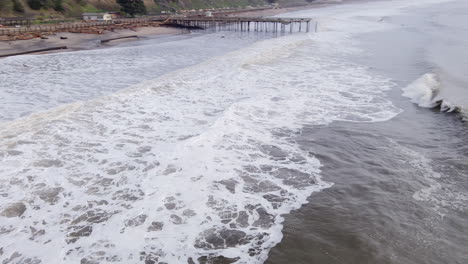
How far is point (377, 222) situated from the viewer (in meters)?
7.26

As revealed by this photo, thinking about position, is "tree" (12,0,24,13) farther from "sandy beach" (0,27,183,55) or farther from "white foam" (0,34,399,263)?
"white foam" (0,34,399,263)

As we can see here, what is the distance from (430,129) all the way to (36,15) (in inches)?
2157

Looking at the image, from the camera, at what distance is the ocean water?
6.64m

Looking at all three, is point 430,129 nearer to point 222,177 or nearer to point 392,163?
point 392,163

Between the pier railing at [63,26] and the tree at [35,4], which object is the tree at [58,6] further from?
the pier railing at [63,26]

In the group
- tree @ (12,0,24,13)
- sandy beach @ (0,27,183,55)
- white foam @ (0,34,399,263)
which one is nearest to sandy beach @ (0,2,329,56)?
sandy beach @ (0,27,183,55)

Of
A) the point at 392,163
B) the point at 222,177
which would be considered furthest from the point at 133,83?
the point at 392,163

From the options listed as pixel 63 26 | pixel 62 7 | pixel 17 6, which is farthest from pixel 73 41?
pixel 62 7

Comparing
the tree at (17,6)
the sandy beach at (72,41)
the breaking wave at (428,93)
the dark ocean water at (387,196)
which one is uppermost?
the tree at (17,6)

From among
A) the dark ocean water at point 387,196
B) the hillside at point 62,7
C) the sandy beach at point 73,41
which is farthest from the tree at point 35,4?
the dark ocean water at point 387,196

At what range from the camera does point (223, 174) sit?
930 cm

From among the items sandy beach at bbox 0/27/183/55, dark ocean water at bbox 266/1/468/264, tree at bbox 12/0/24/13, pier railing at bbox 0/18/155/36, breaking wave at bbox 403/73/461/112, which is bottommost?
dark ocean water at bbox 266/1/468/264

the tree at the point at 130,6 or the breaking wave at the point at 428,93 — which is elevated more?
the tree at the point at 130,6

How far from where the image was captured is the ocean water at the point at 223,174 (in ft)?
21.8
